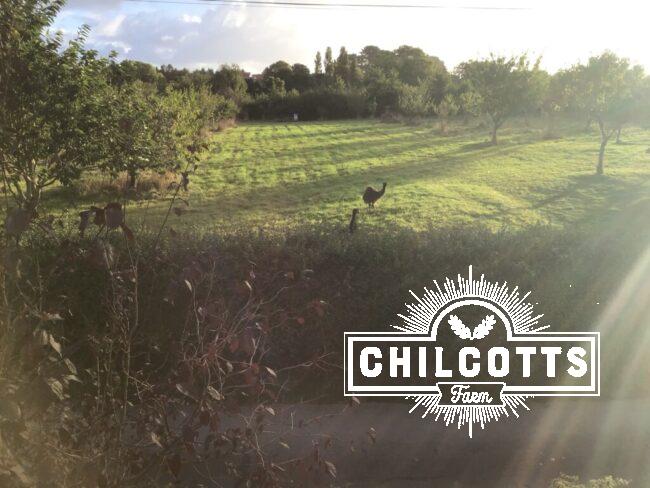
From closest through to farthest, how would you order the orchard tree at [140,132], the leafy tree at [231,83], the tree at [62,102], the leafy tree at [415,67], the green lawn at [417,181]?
the tree at [62,102] < the orchard tree at [140,132] < the green lawn at [417,181] < the leafy tree at [231,83] < the leafy tree at [415,67]

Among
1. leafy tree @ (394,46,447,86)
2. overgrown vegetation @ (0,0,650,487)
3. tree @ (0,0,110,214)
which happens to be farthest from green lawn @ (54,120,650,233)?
leafy tree @ (394,46,447,86)

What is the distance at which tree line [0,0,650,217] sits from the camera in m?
3.31

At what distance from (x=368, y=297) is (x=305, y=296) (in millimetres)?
495

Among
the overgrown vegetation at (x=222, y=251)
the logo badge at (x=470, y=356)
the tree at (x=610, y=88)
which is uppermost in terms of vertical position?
the tree at (x=610, y=88)

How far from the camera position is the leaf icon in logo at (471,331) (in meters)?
4.08

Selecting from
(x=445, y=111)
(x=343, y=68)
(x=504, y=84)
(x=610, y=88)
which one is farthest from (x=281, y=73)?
(x=610, y=88)

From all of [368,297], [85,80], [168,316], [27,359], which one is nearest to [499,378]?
[368,297]

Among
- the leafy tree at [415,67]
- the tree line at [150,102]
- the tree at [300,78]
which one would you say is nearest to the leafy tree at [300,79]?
the tree at [300,78]

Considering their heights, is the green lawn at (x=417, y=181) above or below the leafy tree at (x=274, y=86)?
below

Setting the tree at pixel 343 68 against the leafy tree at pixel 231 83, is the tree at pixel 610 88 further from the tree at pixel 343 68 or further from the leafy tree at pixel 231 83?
the tree at pixel 343 68

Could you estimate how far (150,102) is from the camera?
1361 centimetres

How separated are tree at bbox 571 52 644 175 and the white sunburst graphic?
16071mm

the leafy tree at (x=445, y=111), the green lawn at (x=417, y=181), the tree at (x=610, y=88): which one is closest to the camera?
Result: the green lawn at (x=417, y=181)

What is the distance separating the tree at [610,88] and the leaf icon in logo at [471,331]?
645 inches
